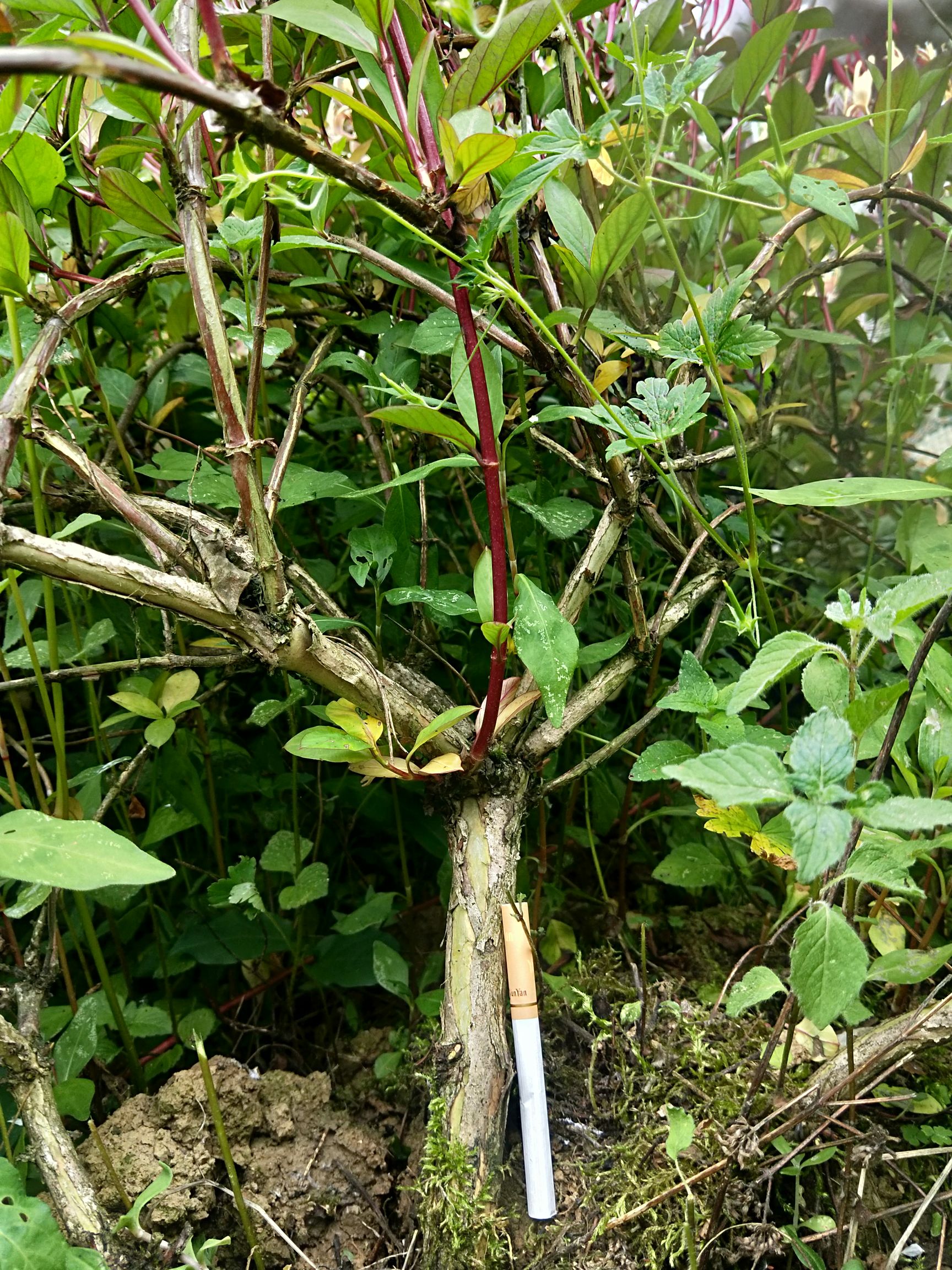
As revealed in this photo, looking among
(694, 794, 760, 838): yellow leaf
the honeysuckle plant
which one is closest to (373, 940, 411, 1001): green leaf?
the honeysuckle plant

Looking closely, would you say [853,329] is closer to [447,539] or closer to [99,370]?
[447,539]

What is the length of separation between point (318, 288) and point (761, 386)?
0.51 metres

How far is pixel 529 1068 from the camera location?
0.65 metres

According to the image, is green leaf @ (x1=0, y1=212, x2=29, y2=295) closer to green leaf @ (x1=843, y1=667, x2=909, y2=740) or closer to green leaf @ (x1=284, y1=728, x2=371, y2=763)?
green leaf @ (x1=284, y1=728, x2=371, y2=763)

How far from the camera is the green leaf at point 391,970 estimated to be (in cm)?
76

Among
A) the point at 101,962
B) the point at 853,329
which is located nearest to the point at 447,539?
the point at 101,962

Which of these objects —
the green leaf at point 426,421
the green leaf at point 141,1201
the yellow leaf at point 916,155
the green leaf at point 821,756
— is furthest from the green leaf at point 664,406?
the green leaf at point 141,1201

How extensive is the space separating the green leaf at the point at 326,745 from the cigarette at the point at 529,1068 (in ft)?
0.66

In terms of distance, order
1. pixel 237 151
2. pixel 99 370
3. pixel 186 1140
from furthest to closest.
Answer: pixel 99 370, pixel 186 1140, pixel 237 151

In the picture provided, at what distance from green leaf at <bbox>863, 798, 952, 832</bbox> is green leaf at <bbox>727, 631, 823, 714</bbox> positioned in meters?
0.09

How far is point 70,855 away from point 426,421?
35 centimetres

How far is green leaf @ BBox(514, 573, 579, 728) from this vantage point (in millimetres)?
582

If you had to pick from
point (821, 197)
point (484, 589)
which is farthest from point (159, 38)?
point (821, 197)

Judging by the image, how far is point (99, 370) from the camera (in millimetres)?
867
